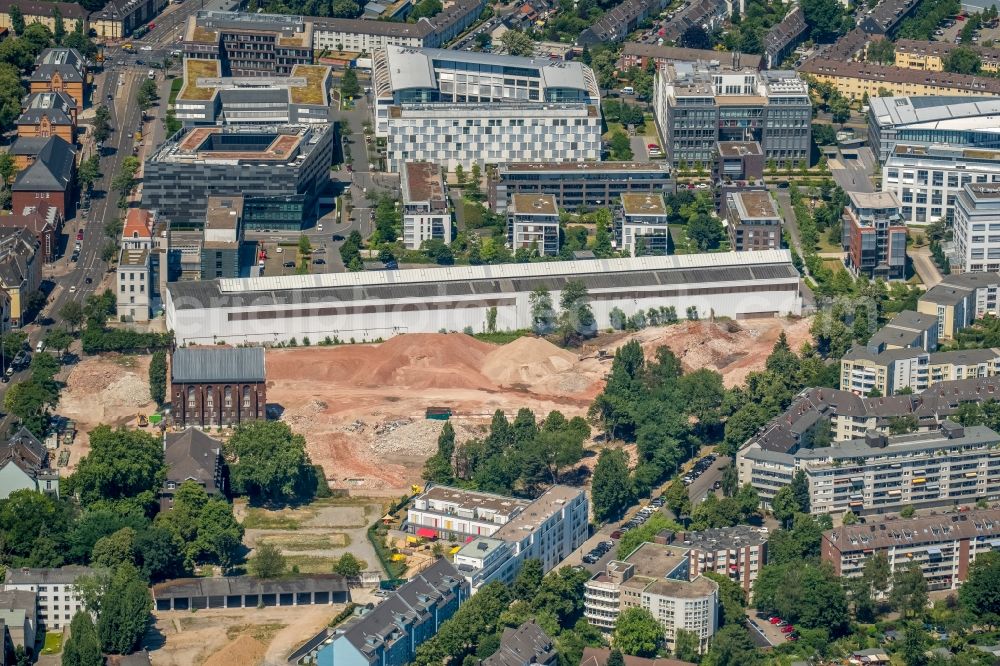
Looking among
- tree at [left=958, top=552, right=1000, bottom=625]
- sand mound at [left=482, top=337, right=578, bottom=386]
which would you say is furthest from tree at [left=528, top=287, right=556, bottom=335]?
tree at [left=958, top=552, right=1000, bottom=625]

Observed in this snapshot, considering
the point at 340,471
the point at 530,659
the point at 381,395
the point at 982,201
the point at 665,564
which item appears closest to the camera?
the point at 530,659

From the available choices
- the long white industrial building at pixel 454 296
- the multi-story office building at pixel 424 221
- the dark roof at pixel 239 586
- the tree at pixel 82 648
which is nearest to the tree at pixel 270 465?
the dark roof at pixel 239 586

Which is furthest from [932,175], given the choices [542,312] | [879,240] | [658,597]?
[658,597]

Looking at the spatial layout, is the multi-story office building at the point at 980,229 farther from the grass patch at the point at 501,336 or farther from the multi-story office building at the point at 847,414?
the grass patch at the point at 501,336

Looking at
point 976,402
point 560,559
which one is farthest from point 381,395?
point 976,402

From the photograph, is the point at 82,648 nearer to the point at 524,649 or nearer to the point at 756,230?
the point at 524,649

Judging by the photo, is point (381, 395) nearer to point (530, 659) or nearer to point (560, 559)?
point (560, 559)

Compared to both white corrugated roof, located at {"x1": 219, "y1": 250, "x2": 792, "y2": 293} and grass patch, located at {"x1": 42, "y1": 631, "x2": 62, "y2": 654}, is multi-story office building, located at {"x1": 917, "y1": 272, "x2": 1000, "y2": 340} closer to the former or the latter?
white corrugated roof, located at {"x1": 219, "y1": 250, "x2": 792, "y2": 293}
